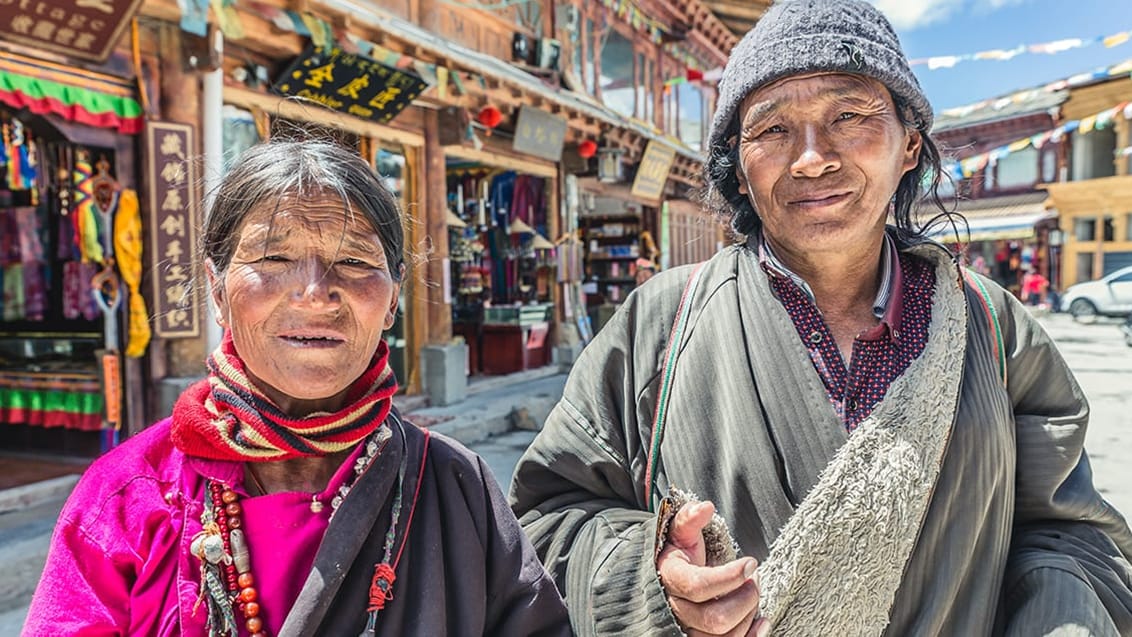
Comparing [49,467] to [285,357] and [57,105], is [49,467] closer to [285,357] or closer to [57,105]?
[57,105]

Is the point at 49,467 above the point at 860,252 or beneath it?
beneath

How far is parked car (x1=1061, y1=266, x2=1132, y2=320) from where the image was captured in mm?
19094

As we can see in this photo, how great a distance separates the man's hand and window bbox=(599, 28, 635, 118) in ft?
33.9

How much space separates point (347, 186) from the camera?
125 centimetres

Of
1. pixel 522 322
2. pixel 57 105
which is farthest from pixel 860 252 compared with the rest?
pixel 522 322

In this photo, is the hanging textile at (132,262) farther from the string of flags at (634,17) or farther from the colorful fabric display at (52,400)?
the string of flags at (634,17)

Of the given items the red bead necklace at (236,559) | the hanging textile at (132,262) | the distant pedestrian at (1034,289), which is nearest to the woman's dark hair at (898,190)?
the red bead necklace at (236,559)

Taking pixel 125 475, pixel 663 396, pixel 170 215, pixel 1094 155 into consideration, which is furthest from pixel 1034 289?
pixel 125 475

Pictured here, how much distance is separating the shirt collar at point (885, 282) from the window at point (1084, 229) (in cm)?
2888

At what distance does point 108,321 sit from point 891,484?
202 inches

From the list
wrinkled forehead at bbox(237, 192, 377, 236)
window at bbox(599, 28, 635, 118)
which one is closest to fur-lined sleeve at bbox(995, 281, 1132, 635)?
wrinkled forehead at bbox(237, 192, 377, 236)

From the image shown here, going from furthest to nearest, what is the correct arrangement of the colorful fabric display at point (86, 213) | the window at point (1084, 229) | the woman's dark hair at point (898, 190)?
the window at point (1084, 229)
the colorful fabric display at point (86, 213)
the woman's dark hair at point (898, 190)

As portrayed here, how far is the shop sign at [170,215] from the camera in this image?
4.77 metres

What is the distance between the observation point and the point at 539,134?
28.0 ft
